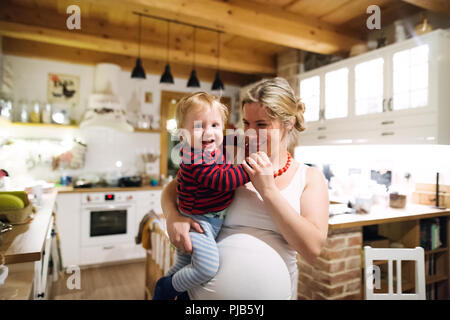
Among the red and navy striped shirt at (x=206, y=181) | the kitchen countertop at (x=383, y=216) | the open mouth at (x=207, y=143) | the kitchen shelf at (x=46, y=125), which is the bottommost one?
the kitchen countertop at (x=383, y=216)

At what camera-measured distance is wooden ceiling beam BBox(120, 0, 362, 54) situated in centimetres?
193

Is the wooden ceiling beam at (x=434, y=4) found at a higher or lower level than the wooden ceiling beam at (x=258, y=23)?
lower

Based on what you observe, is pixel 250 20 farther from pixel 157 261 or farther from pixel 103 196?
pixel 103 196

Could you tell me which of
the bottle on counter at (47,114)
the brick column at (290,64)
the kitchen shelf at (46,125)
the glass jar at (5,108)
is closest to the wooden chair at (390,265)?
the brick column at (290,64)

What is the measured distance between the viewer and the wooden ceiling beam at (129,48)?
2.52 m

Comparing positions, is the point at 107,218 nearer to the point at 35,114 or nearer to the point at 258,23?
the point at 35,114

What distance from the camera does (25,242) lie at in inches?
39.0

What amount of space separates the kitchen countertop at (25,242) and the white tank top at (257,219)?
680 millimetres

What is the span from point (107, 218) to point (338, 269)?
8.55 feet

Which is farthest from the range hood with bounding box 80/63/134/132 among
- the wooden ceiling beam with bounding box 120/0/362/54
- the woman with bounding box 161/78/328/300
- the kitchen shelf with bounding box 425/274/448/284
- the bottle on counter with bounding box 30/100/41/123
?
the kitchen shelf with bounding box 425/274/448/284

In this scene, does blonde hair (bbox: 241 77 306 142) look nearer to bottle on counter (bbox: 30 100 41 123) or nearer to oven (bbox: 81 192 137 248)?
oven (bbox: 81 192 137 248)

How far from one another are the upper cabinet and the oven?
2376mm

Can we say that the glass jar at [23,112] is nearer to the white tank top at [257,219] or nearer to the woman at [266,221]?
the woman at [266,221]
